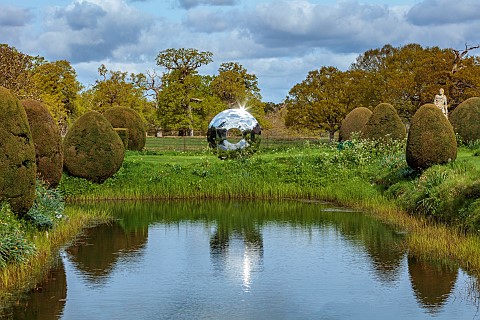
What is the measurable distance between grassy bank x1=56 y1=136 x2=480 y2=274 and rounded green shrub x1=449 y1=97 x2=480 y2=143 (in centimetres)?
257

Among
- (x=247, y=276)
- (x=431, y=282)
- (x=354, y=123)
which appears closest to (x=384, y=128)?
(x=354, y=123)

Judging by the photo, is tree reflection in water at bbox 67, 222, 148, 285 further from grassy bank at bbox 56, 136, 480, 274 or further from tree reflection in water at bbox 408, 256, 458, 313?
grassy bank at bbox 56, 136, 480, 274

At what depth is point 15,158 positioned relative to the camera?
1481cm

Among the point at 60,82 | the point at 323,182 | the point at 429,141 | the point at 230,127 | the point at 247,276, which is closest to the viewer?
the point at 247,276

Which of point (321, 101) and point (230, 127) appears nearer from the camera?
point (230, 127)

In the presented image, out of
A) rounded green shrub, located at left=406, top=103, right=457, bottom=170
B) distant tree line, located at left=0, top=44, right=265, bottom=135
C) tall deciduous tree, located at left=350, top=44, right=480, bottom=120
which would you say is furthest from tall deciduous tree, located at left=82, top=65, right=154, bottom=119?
rounded green shrub, located at left=406, top=103, right=457, bottom=170

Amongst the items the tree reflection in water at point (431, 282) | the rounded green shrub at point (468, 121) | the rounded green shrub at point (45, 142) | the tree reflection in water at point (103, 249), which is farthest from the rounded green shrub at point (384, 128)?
the tree reflection in water at point (431, 282)

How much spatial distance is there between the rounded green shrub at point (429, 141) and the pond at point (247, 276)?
4.40m

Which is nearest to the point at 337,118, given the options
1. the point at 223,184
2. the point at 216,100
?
the point at 216,100

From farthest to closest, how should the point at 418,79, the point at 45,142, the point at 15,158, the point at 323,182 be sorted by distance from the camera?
the point at 418,79
the point at 323,182
the point at 45,142
the point at 15,158

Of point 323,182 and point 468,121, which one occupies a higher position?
point 468,121

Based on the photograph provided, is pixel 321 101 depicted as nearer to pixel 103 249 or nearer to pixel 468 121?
pixel 468 121

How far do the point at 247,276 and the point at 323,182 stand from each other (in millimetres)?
15995

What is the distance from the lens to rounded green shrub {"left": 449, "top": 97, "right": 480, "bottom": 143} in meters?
35.2
